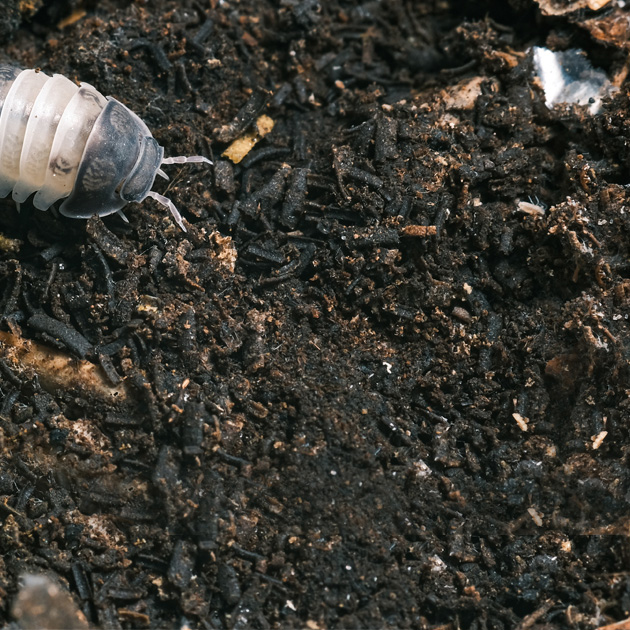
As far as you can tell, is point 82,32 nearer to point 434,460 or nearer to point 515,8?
point 515,8

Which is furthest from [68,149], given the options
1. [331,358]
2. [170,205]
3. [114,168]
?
[331,358]

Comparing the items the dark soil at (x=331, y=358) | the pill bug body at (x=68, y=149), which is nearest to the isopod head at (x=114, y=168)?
the pill bug body at (x=68, y=149)

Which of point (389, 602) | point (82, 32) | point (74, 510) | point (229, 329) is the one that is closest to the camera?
point (389, 602)

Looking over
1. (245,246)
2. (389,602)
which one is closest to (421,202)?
(245,246)

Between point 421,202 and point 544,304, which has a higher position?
point 421,202

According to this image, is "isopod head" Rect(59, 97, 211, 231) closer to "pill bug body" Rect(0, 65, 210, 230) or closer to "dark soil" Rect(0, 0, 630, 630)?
"pill bug body" Rect(0, 65, 210, 230)

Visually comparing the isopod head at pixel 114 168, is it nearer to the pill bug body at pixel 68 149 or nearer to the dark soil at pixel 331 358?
the pill bug body at pixel 68 149

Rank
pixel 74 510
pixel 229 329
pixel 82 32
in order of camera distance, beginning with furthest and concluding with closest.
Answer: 1. pixel 82 32
2. pixel 229 329
3. pixel 74 510

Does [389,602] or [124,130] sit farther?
[124,130]
